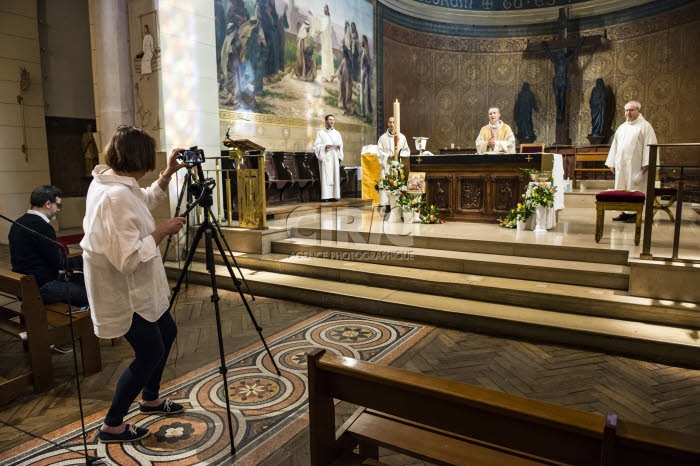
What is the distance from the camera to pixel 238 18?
9.29 meters

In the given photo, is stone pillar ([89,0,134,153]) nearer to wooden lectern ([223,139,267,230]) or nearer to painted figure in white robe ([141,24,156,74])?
painted figure in white robe ([141,24,156,74])

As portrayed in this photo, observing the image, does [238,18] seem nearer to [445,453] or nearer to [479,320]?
[479,320]

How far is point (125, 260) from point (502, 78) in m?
13.7

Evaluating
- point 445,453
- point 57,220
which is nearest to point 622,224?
point 445,453

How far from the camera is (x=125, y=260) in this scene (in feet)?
7.11

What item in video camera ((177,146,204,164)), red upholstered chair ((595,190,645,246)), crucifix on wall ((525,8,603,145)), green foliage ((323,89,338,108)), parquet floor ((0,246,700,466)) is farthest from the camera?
crucifix on wall ((525,8,603,145))

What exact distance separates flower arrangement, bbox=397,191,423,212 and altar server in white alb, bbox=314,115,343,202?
3.27 metres

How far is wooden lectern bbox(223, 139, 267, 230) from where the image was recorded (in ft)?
21.0

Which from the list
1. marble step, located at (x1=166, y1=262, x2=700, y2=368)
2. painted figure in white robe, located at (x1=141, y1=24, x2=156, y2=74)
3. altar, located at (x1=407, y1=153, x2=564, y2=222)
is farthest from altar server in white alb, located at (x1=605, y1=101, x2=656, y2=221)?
painted figure in white robe, located at (x1=141, y1=24, x2=156, y2=74)

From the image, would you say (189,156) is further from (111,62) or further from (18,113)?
(18,113)

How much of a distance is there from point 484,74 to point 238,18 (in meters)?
7.61

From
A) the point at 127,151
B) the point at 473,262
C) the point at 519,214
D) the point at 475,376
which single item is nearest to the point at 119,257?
the point at 127,151

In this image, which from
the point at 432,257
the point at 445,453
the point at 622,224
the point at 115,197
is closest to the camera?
the point at 445,453

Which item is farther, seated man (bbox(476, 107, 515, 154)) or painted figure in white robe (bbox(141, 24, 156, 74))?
seated man (bbox(476, 107, 515, 154))
